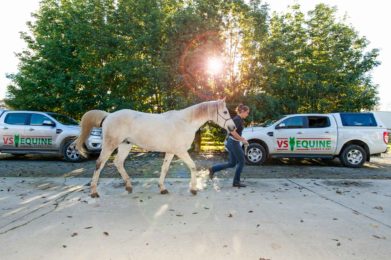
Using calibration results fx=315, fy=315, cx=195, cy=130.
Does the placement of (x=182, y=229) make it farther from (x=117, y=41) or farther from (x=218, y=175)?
(x=117, y=41)

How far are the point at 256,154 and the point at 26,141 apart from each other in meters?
8.67

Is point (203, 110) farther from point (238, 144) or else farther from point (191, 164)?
point (238, 144)

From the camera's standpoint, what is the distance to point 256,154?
11.5 meters

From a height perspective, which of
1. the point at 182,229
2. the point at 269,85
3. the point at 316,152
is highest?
the point at 269,85

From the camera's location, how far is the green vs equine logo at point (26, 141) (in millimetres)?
11875

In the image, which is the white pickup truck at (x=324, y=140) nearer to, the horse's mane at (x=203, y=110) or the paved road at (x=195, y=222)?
the paved road at (x=195, y=222)

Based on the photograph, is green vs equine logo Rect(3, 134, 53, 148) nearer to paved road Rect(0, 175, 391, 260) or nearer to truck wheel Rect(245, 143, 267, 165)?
paved road Rect(0, 175, 391, 260)

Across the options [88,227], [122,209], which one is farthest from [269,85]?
A: [88,227]

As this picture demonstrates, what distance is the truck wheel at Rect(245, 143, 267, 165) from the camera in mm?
11461

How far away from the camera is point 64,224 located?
4555 mm

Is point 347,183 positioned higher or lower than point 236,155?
lower

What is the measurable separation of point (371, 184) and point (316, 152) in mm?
3395

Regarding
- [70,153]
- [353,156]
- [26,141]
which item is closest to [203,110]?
[70,153]

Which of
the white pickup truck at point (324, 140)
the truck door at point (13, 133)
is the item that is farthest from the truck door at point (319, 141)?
the truck door at point (13, 133)
